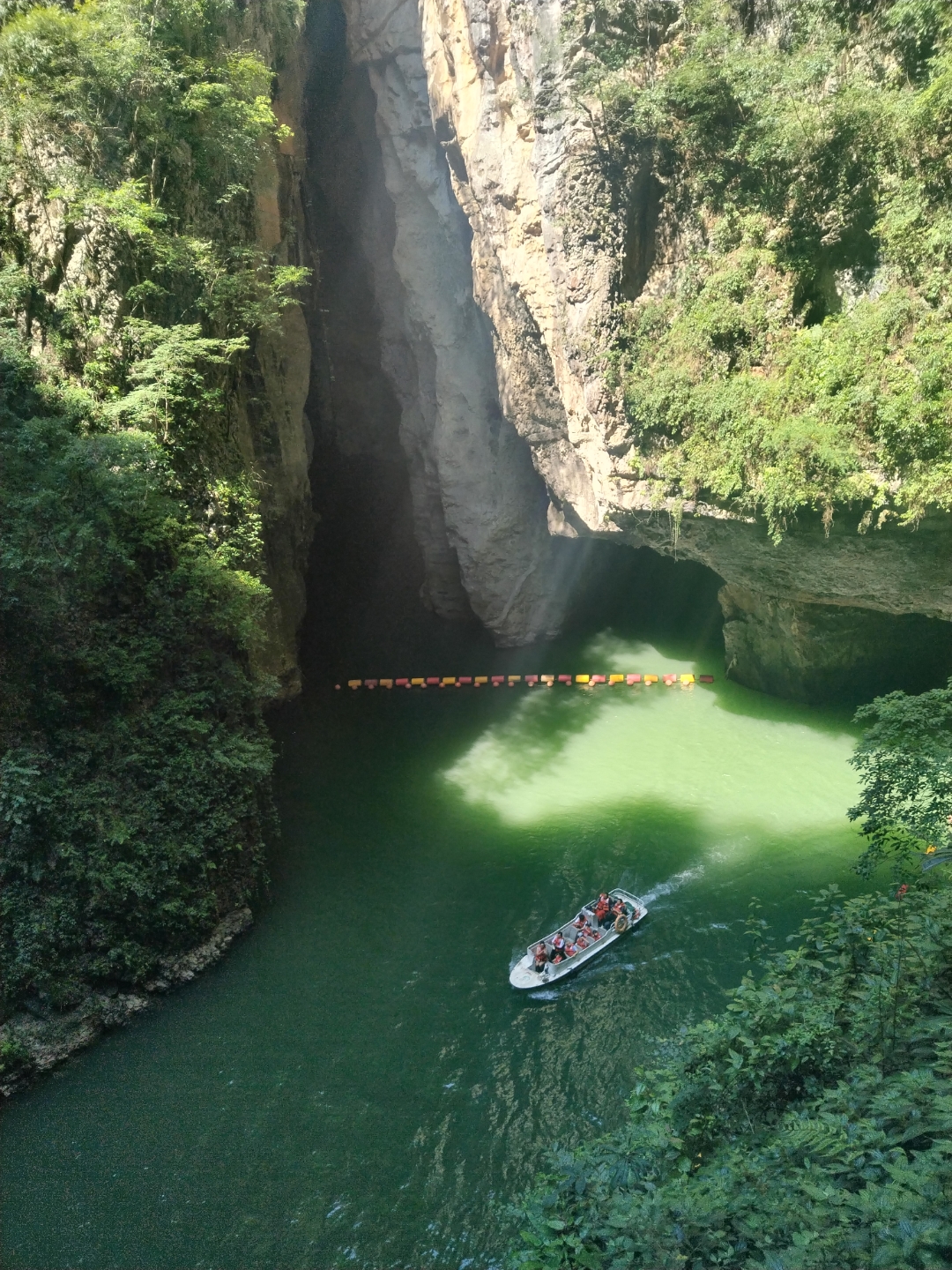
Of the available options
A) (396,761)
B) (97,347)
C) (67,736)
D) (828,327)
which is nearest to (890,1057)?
(828,327)

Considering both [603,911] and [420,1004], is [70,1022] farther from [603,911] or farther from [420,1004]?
[603,911]

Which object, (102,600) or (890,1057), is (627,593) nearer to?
(102,600)

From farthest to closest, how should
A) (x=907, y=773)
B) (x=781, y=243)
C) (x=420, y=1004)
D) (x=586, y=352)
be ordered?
(x=586, y=352)
(x=781, y=243)
(x=420, y=1004)
(x=907, y=773)

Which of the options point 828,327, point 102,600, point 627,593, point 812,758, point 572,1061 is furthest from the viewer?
point 627,593

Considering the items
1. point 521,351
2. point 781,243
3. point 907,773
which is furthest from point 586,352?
point 907,773

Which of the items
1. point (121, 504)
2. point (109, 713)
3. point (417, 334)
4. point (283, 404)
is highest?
point (417, 334)

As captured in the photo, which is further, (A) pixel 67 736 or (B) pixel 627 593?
(B) pixel 627 593

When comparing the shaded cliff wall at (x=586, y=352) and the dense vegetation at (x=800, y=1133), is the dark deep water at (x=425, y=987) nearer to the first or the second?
the shaded cliff wall at (x=586, y=352)
